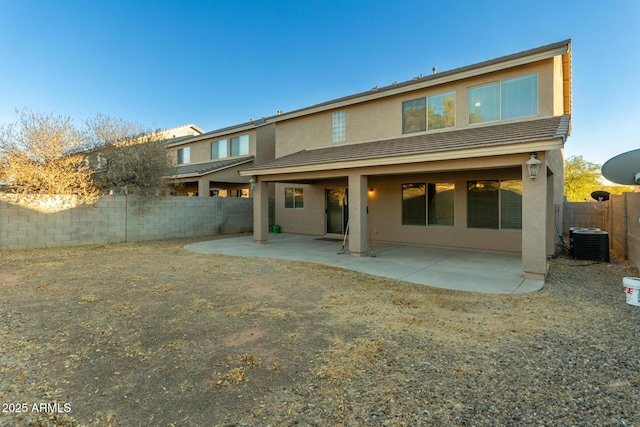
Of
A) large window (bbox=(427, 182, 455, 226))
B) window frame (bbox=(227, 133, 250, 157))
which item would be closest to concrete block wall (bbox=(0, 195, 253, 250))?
window frame (bbox=(227, 133, 250, 157))

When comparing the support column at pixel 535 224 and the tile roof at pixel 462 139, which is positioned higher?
the tile roof at pixel 462 139

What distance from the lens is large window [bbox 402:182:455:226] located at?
37.4 ft

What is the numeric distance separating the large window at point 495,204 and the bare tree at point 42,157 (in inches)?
539

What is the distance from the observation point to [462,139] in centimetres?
863

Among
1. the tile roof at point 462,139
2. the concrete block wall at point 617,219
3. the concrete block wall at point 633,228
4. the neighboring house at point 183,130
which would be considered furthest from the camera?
the neighboring house at point 183,130

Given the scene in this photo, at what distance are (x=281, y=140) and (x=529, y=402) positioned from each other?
14.4 metres

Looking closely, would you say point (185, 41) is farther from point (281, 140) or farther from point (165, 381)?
point (165, 381)

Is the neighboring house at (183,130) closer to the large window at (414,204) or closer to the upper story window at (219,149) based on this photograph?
the upper story window at (219,149)

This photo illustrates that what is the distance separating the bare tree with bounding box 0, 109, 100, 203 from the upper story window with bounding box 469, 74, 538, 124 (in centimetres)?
1380

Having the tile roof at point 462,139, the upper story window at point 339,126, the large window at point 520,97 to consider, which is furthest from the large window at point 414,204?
the large window at point 520,97

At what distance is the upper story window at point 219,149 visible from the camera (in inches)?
758

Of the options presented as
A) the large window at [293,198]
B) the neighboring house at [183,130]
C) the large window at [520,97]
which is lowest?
the large window at [293,198]

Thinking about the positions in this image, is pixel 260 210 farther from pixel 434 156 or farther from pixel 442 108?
pixel 442 108

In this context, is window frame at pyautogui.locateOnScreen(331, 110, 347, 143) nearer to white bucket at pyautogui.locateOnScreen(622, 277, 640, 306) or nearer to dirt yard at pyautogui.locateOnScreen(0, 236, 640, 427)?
dirt yard at pyautogui.locateOnScreen(0, 236, 640, 427)
